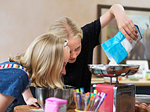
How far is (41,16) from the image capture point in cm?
291

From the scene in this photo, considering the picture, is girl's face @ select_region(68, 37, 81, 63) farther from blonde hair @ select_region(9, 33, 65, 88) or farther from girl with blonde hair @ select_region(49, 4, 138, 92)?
blonde hair @ select_region(9, 33, 65, 88)

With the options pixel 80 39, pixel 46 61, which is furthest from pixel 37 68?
pixel 80 39

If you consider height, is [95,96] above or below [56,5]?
below

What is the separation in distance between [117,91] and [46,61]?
357 millimetres

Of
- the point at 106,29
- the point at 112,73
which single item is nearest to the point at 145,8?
the point at 106,29

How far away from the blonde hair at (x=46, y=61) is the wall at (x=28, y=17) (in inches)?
66.7

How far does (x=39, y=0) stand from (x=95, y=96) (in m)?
2.29

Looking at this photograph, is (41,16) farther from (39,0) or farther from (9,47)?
(9,47)

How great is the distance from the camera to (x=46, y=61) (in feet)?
3.65

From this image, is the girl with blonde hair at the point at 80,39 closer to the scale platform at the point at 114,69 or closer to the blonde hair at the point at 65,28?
the blonde hair at the point at 65,28

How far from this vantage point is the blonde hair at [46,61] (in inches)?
43.9

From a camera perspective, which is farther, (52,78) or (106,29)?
(106,29)

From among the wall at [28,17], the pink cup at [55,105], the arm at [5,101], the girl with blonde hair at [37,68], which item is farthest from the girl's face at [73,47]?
the wall at [28,17]

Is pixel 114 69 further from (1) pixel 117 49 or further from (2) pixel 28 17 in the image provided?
(2) pixel 28 17
